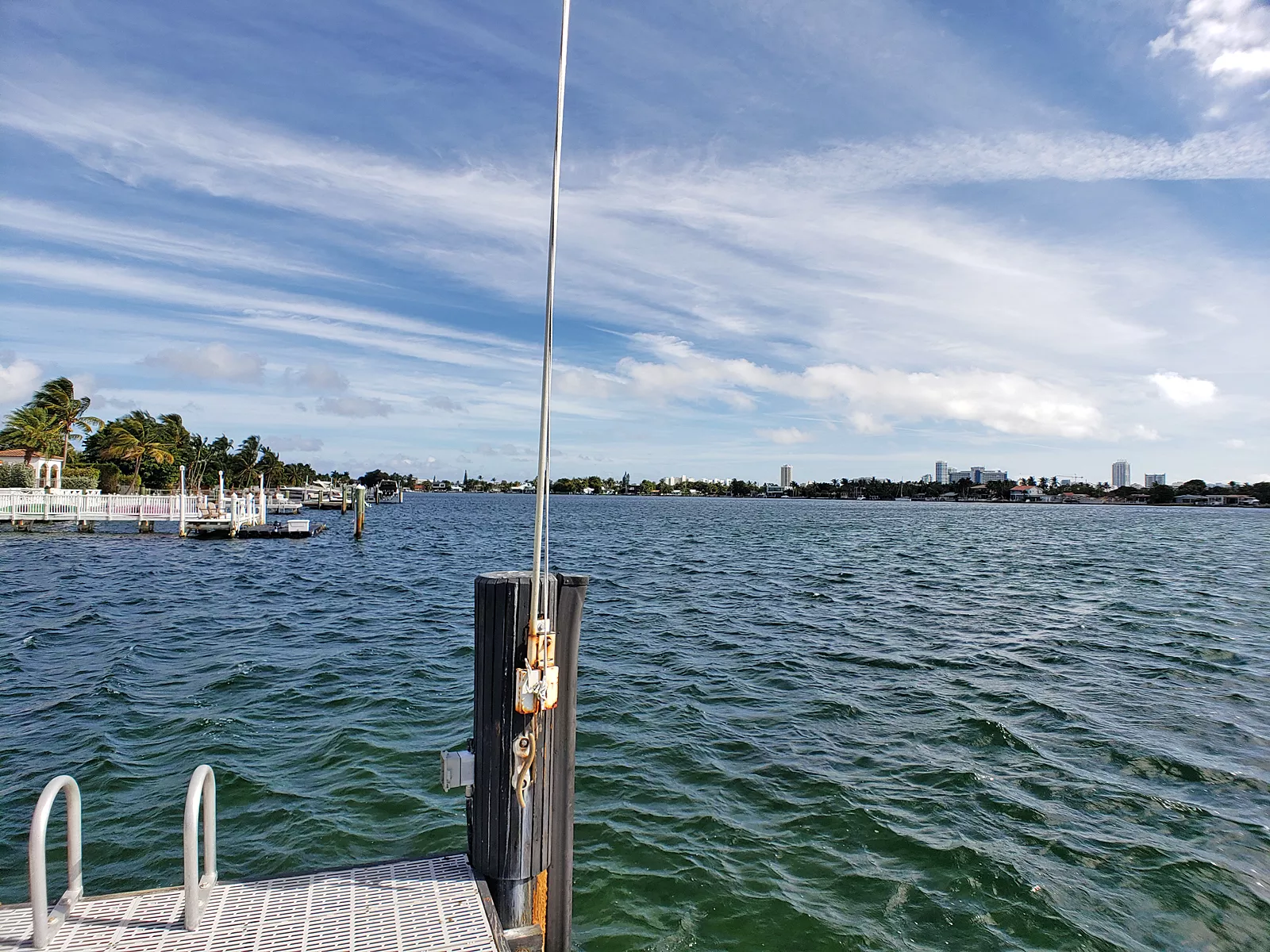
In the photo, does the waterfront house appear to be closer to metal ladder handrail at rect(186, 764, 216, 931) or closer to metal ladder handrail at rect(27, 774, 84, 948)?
metal ladder handrail at rect(186, 764, 216, 931)

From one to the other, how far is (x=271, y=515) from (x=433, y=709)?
7960 cm

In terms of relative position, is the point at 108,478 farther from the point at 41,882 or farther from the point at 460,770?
the point at 460,770

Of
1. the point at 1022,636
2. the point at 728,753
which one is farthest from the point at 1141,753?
the point at 1022,636

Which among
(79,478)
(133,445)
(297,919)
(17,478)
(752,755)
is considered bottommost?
(752,755)

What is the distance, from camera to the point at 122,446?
71938 millimetres

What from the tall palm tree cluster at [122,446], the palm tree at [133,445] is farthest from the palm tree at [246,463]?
the palm tree at [133,445]

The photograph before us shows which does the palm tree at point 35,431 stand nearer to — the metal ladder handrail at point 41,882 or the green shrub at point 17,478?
the green shrub at point 17,478

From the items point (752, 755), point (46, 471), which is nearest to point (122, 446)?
point (46, 471)

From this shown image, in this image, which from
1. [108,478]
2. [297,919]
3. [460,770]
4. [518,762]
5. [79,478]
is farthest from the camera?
[108,478]

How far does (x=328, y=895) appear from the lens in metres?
4.13

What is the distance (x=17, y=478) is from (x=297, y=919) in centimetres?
6550

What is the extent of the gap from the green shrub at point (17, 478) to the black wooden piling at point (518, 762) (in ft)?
209

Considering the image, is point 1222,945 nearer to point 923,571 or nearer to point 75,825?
point 75,825

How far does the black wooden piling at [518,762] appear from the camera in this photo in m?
4.16
